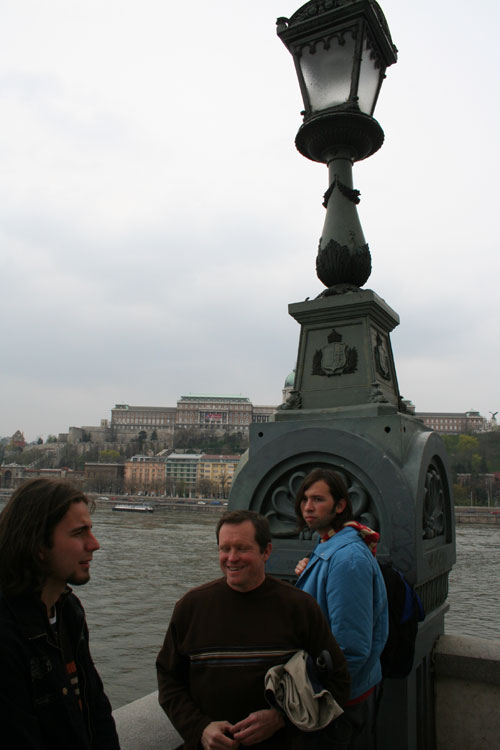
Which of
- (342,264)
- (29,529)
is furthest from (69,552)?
(342,264)

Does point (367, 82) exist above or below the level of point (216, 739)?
above

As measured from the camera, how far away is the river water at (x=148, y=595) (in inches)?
426

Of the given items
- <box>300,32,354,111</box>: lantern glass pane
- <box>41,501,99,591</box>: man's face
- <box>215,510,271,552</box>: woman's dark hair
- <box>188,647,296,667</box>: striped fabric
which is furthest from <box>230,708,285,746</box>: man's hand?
<box>300,32,354,111</box>: lantern glass pane

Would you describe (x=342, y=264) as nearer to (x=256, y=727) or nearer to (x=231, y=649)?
(x=231, y=649)

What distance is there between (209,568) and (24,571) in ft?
74.7

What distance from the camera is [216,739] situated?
4.84ft

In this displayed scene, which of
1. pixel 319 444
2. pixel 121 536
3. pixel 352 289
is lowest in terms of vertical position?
pixel 121 536

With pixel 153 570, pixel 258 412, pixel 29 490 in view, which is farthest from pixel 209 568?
pixel 258 412

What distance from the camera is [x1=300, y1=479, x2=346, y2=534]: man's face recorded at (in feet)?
6.57

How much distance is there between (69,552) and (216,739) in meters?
0.61

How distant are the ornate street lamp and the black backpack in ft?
5.29

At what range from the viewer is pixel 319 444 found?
2768 mm

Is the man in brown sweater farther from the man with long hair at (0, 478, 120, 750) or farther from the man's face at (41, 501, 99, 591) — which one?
the man's face at (41, 501, 99, 591)

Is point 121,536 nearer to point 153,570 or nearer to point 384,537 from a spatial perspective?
point 153,570
